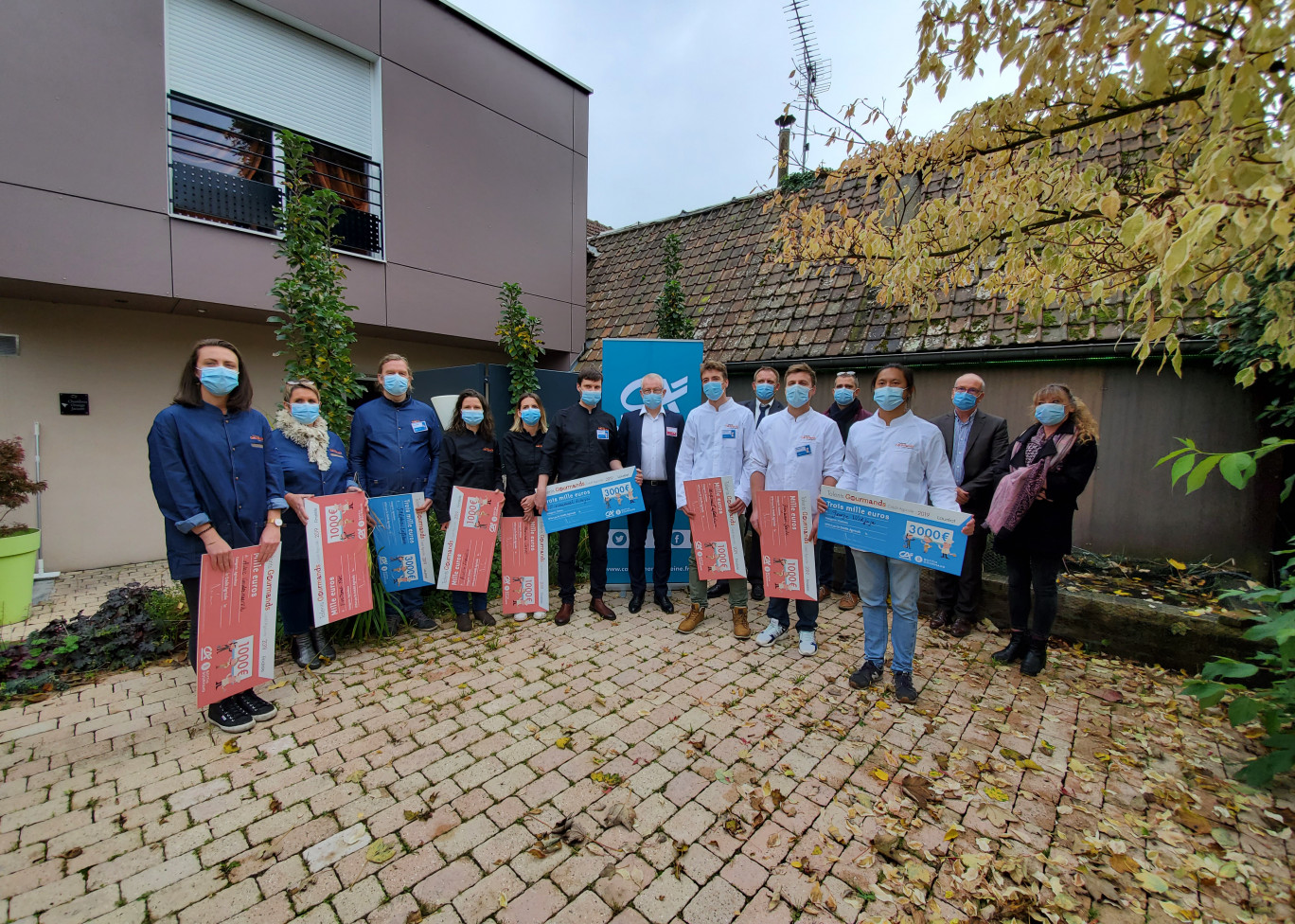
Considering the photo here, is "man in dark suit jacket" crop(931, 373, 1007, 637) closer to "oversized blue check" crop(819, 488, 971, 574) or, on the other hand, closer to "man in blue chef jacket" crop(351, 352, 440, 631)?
"oversized blue check" crop(819, 488, 971, 574)

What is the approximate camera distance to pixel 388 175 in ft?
25.2

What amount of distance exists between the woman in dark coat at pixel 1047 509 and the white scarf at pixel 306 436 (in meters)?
5.24

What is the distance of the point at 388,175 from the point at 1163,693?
410 inches

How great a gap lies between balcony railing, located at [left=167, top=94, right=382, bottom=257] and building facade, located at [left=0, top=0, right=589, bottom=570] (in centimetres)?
2

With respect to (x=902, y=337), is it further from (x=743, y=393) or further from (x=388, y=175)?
Answer: (x=388, y=175)

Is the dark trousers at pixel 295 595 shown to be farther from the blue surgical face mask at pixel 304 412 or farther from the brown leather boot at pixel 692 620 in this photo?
the brown leather boot at pixel 692 620

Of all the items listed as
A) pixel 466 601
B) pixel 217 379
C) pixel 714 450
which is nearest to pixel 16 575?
pixel 217 379

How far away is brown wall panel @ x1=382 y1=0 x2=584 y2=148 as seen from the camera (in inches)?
306

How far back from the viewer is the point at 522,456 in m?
4.81

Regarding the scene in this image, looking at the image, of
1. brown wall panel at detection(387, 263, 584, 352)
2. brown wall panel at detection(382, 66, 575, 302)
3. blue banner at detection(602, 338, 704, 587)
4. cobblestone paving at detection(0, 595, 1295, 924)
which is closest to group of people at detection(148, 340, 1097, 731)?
blue banner at detection(602, 338, 704, 587)

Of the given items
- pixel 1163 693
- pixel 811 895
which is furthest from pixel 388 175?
pixel 1163 693

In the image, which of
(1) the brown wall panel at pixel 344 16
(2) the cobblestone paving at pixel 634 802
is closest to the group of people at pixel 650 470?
(2) the cobblestone paving at pixel 634 802

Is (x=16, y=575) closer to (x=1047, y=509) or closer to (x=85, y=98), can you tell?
(x=85, y=98)

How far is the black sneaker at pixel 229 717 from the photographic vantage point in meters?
3.14
